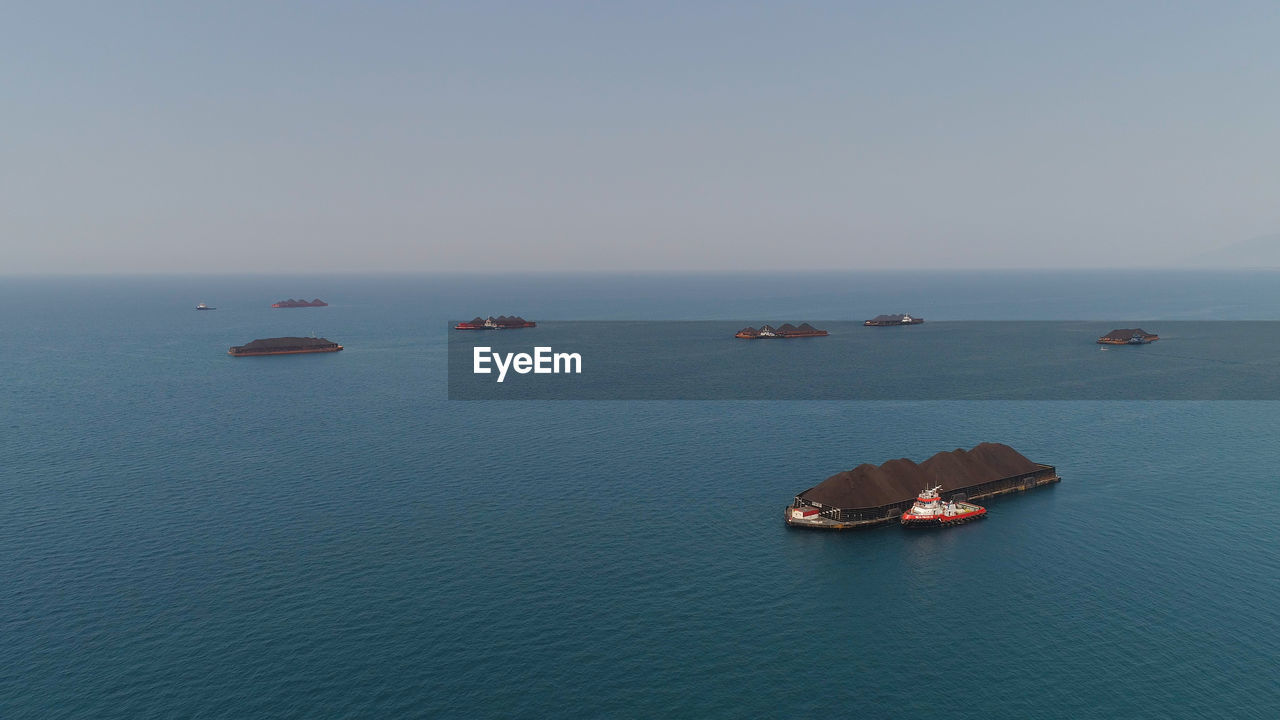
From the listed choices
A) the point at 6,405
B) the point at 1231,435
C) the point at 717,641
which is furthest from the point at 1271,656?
the point at 6,405

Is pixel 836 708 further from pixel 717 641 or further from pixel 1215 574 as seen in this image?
pixel 1215 574

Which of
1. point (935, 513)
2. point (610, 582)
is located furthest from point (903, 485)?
point (610, 582)

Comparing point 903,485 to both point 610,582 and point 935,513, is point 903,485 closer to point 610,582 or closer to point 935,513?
point 935,513

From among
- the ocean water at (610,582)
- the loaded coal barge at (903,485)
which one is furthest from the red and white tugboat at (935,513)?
the ocean water at (610,582)

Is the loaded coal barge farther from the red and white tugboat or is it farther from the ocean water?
the ocean water

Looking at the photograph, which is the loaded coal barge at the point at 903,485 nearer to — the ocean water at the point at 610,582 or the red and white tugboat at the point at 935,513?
the red and white tugboat at the point at 935,513

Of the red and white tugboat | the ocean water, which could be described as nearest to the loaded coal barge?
the red and white tugboat
